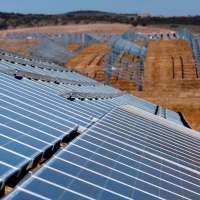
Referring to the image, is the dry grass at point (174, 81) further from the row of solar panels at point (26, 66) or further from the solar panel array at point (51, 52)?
the solar panel array at point (51, 52)

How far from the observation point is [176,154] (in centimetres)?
1356

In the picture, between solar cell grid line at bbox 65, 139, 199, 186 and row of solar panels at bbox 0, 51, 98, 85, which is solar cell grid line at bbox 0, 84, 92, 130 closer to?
solar cell grid line at bbox 65, 139, 199, 186

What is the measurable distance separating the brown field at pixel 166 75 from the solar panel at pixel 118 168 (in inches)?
772

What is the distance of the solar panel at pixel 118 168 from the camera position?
301 inches

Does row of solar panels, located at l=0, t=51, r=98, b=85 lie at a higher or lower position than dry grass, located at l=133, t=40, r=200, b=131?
higher

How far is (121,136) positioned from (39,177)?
17.8 ft

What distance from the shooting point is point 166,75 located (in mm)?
58281

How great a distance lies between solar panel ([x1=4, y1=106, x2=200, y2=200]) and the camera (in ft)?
25.0

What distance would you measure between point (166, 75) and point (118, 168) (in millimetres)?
49253

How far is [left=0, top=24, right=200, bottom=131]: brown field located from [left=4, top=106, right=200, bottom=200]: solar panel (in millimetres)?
19614

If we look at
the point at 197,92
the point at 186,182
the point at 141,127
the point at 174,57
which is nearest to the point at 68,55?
the point at 174,57

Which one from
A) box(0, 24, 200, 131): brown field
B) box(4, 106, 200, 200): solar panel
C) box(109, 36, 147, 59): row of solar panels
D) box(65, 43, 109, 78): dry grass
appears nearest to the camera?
box(4, 106, 200, 200): solar panel

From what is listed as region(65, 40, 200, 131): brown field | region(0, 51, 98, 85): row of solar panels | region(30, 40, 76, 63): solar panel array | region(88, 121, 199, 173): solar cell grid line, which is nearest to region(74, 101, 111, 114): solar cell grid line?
region(88, 121, 199, 173): solar cell grid line

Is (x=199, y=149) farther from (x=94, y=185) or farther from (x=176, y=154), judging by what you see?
(x=94, y=185)
